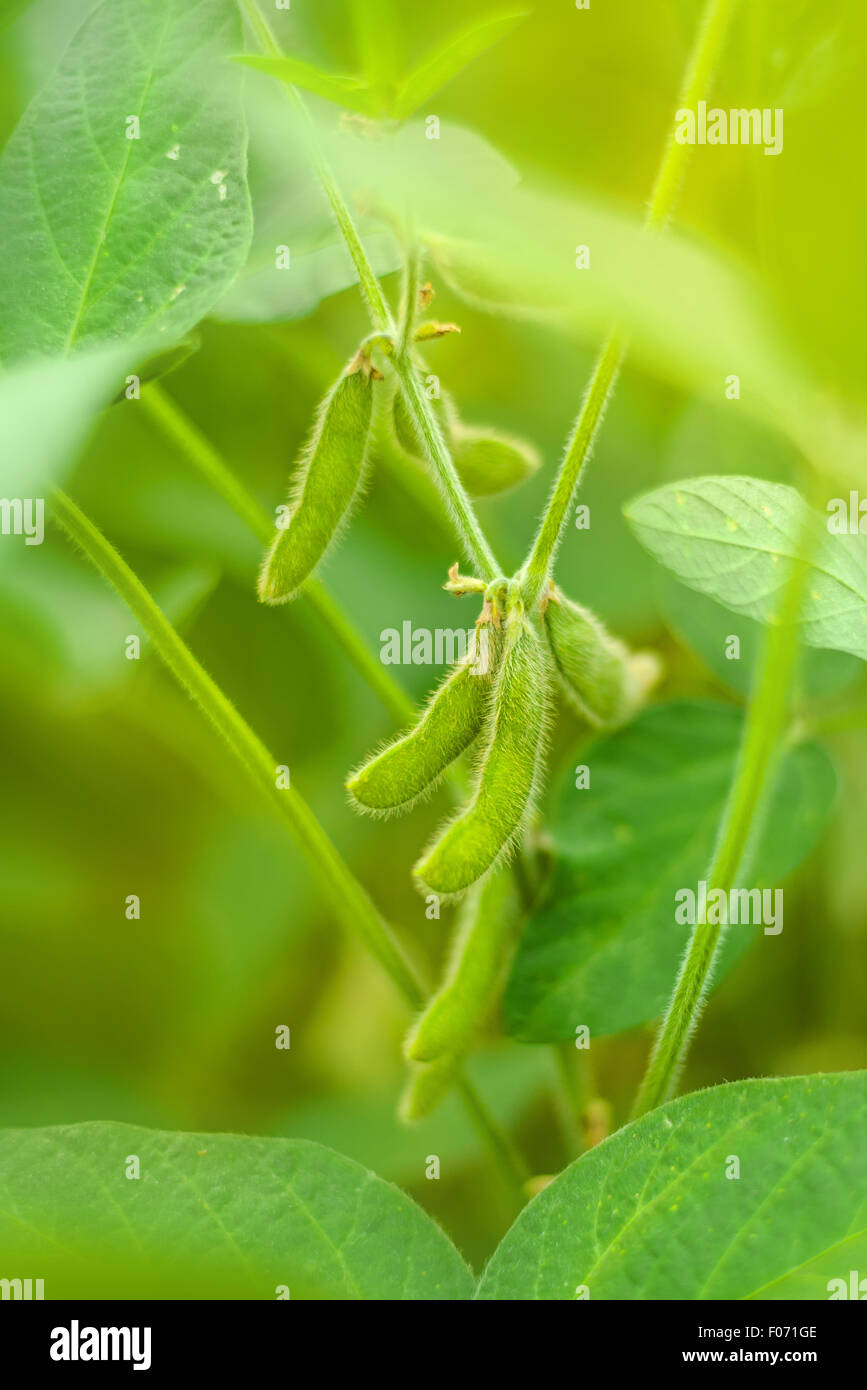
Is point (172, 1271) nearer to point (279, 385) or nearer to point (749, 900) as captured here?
point (749, 900)

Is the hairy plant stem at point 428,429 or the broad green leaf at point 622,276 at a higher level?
the hairy plant stem at point 428,429

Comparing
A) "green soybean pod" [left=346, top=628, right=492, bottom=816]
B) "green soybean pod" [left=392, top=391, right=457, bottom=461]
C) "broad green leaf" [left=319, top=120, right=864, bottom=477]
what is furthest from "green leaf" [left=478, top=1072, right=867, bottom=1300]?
"broad green leaf" [left=319, top=120, right=864, bottom=477]

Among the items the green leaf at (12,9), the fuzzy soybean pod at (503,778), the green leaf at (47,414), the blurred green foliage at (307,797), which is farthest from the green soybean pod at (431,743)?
the green leaf at (12,9)

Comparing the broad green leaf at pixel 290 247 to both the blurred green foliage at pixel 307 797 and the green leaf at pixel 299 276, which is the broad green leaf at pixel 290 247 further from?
the blurred green foliage at pixel 307 797

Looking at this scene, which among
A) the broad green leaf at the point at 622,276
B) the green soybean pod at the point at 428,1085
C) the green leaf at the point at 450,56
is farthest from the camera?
the green soybean pod at the point at 428,1085

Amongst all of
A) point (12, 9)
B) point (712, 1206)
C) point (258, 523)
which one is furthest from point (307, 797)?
point (12, 9)

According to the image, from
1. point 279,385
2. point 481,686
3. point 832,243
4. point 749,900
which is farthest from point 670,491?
point 279,385
